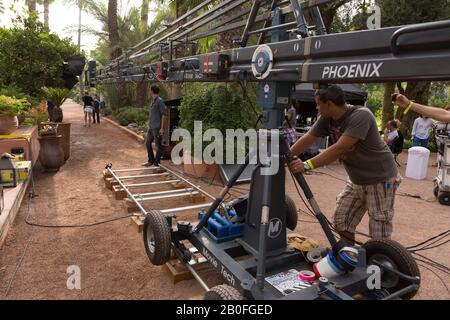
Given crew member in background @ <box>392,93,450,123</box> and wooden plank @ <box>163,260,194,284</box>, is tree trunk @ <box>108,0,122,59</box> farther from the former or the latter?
crew member in background @ <box>392,93,450,123</box>

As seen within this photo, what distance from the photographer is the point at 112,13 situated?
66.1ft

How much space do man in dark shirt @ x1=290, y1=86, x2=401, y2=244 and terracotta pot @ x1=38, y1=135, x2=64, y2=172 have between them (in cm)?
672

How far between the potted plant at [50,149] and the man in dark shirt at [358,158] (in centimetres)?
673

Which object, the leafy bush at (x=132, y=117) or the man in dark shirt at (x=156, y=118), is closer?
the man in dark shirt at (x=156, y=118)

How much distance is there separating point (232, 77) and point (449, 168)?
19.2 ft

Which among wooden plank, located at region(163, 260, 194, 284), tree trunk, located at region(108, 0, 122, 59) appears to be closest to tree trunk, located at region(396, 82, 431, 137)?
tree trunk, located at region(108, 0, 122, 59)

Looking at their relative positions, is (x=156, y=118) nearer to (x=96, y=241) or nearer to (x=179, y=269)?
(x=96, y=241)

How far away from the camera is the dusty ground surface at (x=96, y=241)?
3.80 meters

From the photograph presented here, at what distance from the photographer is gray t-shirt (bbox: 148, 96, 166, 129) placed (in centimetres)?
885

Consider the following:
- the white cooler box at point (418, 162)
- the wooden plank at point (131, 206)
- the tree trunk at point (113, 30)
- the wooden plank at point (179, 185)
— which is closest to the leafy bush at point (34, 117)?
the wooden plank at point (179, 185)

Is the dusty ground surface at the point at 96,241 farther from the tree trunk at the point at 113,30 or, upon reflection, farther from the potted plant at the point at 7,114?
the tree trunk at the point at 113,30

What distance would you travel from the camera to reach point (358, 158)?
3570 millimetres
